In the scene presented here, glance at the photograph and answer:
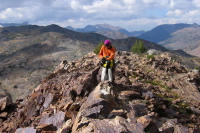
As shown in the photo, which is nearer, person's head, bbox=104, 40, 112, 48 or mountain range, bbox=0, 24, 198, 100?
person's head, bbox=104, 40, 112, 48

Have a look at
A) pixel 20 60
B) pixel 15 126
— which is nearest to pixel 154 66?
pixel 15 126

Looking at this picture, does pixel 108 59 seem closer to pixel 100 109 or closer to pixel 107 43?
pixel 107 43

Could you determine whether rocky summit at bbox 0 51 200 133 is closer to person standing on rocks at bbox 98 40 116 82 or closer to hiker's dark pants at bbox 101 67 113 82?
hiker's dark pants at bbox 101 67 113 82

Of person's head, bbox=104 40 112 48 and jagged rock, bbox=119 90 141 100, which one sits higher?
person's head, bbox=104 40 112 48

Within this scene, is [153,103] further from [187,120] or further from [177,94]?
[177,94]

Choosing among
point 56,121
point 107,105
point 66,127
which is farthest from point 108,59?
point 66,127

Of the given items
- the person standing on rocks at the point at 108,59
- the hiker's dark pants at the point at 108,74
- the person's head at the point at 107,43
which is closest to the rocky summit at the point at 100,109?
the hiker's dark pants at the point at 108,74

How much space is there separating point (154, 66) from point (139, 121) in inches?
712

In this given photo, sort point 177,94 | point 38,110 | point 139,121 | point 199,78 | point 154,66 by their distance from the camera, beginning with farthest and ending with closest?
1. point 154,66
2. point 199,78
3. point 177,94
4. point 38,110
5. point 139,121

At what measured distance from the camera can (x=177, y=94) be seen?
17500 mm

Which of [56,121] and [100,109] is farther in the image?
[56,121]

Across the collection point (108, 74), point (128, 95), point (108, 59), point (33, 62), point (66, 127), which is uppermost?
point (108, 59)

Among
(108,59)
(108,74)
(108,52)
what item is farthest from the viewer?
(108,74)

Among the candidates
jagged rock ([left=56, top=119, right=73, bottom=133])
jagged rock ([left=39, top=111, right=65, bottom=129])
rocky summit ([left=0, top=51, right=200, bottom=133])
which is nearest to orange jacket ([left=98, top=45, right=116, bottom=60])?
rocky summit ([left=0, top=51, right=200, bottom=133])
